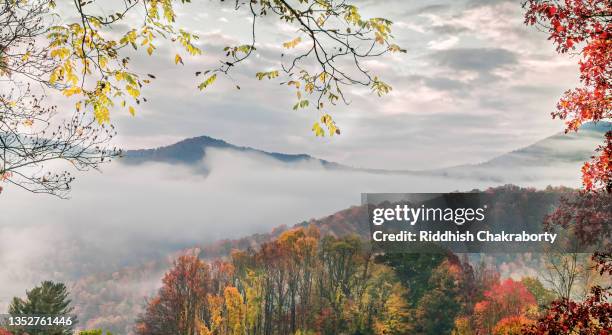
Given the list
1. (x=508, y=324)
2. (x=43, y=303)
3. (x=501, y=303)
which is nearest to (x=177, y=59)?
(x=43, y=303)

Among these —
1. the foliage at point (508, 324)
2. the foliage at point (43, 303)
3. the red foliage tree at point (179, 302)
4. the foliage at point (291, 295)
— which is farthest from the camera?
the red foliage tree at point (179, 302)

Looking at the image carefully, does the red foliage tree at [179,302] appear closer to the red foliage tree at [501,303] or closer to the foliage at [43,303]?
the foliage at [43,303]

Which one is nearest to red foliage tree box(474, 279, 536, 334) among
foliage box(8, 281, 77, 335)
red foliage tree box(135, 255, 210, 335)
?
red foliage tree box(135, 255, 210, 335)

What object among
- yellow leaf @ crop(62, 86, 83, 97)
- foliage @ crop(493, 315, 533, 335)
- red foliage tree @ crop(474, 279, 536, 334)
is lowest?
foliage @ crop(493, 315, 533, 335)

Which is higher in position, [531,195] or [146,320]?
[531,195]

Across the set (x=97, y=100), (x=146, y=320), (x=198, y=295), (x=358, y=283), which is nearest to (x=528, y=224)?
(x=358, y=283)

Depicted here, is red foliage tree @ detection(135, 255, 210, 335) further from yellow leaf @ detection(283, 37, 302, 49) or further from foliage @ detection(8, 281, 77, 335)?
yellow leaf @ detection(283, 37, 302, 49)

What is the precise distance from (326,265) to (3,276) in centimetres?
9583

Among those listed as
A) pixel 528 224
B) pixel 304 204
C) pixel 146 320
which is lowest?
pixel 146 320

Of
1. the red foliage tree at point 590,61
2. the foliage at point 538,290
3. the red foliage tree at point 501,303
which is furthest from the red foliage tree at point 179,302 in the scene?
the red foliage tree at point 590,61

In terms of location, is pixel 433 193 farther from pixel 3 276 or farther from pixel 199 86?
pixel 3 276

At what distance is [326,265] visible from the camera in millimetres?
33312

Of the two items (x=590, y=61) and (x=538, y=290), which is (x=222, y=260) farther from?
(x=590, y=61)

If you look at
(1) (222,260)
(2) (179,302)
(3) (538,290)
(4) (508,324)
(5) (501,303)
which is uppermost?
(1) (222,260)
